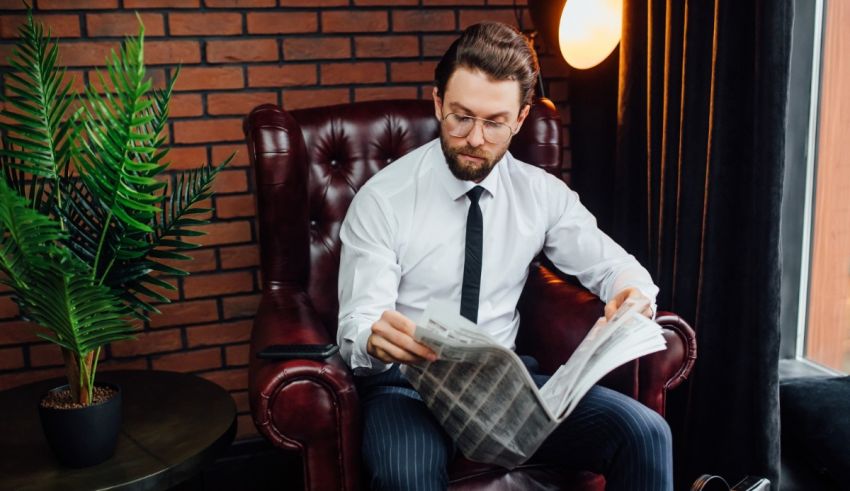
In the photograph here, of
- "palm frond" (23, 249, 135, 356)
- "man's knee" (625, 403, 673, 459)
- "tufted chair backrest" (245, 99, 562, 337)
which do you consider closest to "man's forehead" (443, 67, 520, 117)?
"tufted chair backrest" (245, 99, 562, 337)

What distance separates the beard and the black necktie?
77mm

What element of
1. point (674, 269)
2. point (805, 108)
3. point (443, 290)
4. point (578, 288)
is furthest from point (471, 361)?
point (805, 108)

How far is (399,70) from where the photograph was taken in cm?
216

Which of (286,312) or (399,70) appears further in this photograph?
(399,70)

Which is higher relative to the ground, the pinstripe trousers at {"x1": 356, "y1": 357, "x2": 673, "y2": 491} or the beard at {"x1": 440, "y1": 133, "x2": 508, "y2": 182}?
the beard at {"x1": 440, "y1": 133, "x2": 508, "y2": 182}

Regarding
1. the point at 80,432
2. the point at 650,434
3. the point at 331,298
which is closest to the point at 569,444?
the point at 650,434

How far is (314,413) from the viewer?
46.2 inches

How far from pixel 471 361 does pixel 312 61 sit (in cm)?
135

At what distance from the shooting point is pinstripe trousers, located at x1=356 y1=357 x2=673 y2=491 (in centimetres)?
114

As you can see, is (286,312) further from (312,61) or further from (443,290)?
(312,61)

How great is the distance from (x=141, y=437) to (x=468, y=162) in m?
0.83

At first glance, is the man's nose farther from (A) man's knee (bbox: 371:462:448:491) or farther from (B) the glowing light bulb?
(A) man's knee (bbox: 371:462:448:491)

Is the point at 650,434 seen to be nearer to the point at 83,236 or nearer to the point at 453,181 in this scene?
the point at 453,181

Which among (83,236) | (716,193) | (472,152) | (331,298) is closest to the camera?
(83,236)
